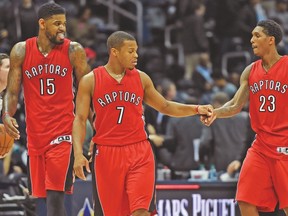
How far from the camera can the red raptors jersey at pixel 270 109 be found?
30.8 ft

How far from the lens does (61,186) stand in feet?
31.6

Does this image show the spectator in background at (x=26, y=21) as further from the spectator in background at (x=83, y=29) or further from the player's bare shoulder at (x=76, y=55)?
the player's bare shoulder at (x=76, y=55)

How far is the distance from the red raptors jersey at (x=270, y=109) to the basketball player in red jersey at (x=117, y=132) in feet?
3.73

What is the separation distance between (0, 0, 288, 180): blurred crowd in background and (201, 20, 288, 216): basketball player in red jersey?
427 centimetres

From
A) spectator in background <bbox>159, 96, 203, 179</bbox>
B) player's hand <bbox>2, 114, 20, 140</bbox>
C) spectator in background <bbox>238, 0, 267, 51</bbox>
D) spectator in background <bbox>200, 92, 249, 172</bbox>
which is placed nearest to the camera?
player's hand <bbox>2, 114, 20, 140</bbox>

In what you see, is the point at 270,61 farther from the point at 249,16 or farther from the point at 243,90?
the point at 249,16

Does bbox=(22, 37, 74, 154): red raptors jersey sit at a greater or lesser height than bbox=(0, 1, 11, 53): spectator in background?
lesser

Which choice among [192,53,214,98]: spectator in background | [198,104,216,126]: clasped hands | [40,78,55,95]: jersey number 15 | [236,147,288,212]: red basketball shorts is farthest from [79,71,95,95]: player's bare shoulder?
[192,53,214,98]: spectator in background

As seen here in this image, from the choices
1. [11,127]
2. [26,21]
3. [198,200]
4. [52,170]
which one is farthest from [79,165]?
[26,21]

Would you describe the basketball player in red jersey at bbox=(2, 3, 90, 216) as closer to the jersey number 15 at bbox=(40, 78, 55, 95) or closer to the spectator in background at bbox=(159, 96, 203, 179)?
the jersey number 15 at bbox=(40, 78, 55, 95)

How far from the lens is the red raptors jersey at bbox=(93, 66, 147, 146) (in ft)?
30.1

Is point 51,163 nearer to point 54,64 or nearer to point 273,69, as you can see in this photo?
point 54,64

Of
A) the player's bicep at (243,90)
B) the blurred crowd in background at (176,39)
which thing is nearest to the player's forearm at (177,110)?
the player's bicep at (243,90)

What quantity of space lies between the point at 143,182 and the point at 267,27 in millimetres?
2039
